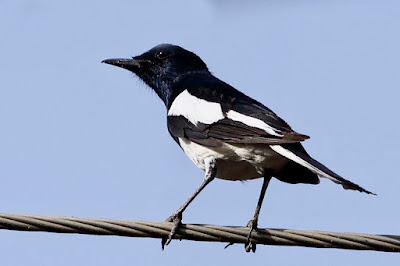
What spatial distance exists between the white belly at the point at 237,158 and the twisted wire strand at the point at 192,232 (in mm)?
1100

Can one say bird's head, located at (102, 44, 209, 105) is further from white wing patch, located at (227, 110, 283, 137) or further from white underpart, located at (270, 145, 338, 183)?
white underpart, located at (270, 145, 338, 183)

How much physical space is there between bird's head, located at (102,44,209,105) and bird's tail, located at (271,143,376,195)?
96.4 inches

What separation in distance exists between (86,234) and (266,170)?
2395 millimetres

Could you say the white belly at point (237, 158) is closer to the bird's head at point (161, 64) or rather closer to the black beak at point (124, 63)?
the bird's head at point (161, 64)

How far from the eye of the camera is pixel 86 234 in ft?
15.5

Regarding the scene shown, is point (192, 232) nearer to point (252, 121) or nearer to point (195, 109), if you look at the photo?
point (252, 121)

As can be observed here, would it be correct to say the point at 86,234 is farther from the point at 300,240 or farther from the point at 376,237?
the point at 376,237

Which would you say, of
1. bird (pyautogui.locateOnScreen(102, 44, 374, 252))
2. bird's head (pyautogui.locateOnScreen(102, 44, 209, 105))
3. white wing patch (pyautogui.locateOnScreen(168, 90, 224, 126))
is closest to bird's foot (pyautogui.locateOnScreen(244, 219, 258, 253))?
bird (pyautogui.locateOnScreen(102, 44, 374, 252))

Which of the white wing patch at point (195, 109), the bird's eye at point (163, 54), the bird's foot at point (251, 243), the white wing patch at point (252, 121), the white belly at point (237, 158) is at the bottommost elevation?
the bird's foot at point (251, 243)

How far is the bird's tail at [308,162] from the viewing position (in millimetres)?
5531

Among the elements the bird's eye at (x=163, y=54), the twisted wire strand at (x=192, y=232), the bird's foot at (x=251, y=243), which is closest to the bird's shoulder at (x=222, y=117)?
the bird's foot at (x=251, y=243)

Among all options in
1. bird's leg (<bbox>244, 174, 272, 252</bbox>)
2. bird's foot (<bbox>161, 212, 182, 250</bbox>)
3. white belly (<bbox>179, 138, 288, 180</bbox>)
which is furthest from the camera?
white belly (<bbox>179, 138, 288, 180</bbox>)

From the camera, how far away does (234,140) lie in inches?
255

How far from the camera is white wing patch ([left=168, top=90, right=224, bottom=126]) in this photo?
6.87m
